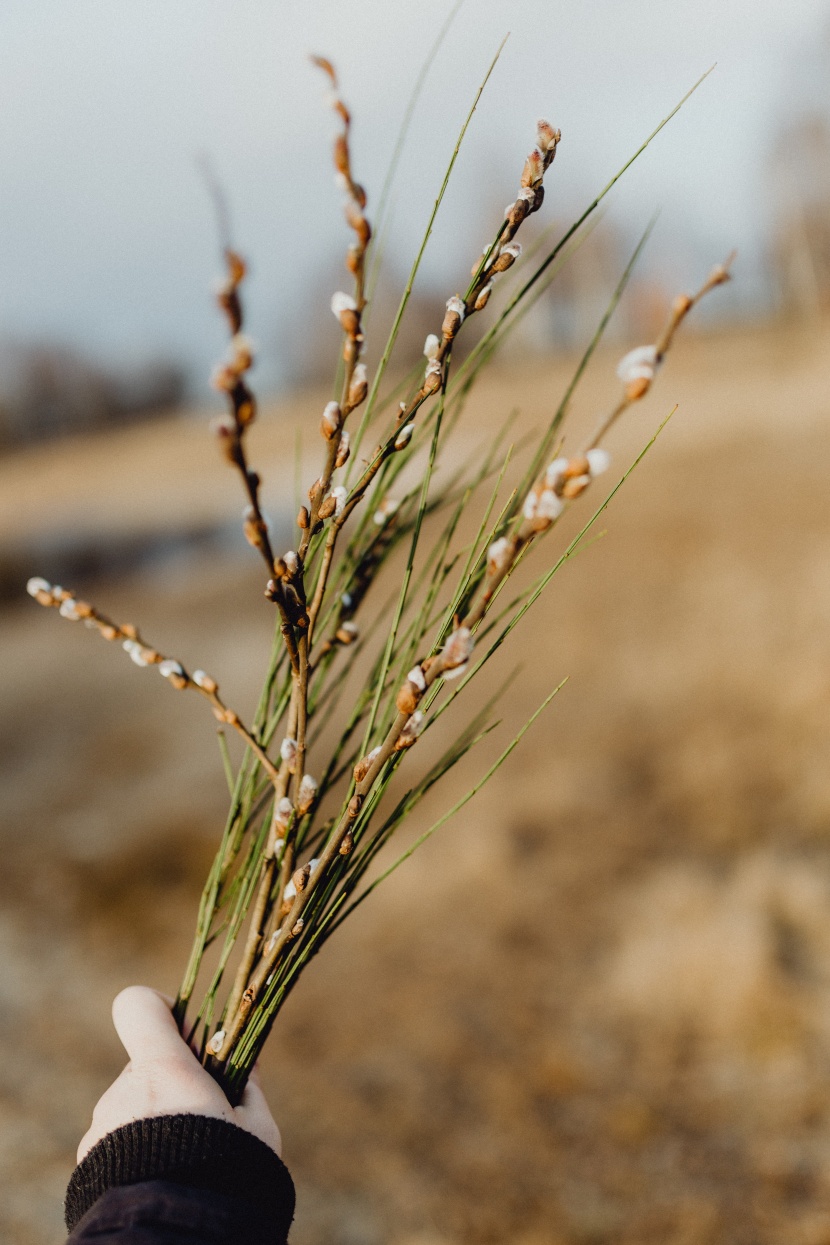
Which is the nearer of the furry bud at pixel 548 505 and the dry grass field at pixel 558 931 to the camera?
the furry bud at pixel 548 505

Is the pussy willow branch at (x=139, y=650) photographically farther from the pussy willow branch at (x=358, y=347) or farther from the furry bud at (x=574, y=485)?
the furry bud at (x=574, y=485)

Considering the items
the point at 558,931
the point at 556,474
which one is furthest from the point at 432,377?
the point at 558,931

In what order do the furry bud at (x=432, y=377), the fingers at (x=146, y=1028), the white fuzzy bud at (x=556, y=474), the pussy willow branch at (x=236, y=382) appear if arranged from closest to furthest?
the pussy willow branch at (x=236, y=382) < the white fuzzy bud at (x=556, y=474) < the furry bud at (x=432, y=377) < the fingers at (x=146, y=1028)

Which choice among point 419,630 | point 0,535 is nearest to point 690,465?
point 419,630

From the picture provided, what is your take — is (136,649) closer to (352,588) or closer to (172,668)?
(172,668)

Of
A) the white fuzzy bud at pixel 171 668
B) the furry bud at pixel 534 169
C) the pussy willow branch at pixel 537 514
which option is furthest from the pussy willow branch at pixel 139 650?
the furry bud at pixel 534 169

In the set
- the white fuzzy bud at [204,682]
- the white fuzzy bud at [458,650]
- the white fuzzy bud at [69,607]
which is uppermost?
the white fuzzy bud at [69,607]

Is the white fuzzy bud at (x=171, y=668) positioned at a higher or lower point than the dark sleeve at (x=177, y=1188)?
higher

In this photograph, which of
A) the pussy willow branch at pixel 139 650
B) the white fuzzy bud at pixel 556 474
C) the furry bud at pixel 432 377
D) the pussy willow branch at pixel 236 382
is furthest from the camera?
the pussy willow branch at pixel 139 650
